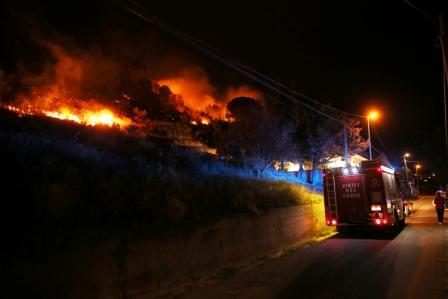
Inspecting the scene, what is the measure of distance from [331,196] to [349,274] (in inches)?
322

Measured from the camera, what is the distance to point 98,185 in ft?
27.3

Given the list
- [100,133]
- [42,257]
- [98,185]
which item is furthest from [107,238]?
[100,133]

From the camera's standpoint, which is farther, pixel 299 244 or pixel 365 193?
pixel 365 193

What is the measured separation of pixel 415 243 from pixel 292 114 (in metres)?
24.4

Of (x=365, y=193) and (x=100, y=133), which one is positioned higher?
(x=100, y=133)

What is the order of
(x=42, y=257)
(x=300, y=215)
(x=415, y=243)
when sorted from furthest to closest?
(x=300, y=215) → (x=415, y=243) → (x=42, y=257)

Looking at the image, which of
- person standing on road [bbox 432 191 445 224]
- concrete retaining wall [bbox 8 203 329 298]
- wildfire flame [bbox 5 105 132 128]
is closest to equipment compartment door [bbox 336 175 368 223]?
concrete retaining wall [bbox 8 203 329 298]

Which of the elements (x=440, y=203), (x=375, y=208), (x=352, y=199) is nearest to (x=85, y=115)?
(x=352, y=199)

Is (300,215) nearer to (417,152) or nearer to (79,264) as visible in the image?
(79,264)

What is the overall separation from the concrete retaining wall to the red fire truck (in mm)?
4928

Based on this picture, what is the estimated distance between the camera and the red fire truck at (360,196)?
16344 millimetres

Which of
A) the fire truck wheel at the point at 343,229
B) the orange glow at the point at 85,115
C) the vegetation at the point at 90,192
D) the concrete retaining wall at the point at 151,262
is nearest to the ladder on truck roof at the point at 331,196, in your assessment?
the fire truck wheel at the point at 343,229

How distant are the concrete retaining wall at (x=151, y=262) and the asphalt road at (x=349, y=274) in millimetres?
639

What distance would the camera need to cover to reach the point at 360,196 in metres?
16.7
